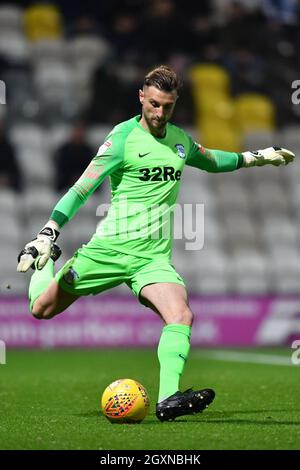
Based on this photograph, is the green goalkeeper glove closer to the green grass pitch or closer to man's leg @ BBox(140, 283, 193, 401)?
man's leg @ BBox(140, 283, 193, 401)

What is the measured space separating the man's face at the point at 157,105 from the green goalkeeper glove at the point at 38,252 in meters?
1.06

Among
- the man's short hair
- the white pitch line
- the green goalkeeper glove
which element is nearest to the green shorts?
the green goalkeeper glove

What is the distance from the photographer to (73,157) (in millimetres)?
17906

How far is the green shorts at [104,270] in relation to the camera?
7.64 meters

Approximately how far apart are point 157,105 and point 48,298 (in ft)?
5.39

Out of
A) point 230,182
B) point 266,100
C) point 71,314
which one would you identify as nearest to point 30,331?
point 71,314

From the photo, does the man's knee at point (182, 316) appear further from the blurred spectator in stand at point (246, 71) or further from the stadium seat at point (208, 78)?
the stadium seat at point (208, 78)

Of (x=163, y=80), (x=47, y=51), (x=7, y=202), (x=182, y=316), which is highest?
(x=47, y=51)

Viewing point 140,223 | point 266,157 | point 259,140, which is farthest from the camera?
point 259,140

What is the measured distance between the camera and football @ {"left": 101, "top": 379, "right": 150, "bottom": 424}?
7.19 metres

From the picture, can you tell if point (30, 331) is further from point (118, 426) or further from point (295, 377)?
point (118, 426)

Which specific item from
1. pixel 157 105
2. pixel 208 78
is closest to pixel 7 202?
pixel 208 78

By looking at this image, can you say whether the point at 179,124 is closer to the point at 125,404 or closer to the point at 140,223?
the point at 140,223

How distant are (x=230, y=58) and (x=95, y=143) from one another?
3691 mm
